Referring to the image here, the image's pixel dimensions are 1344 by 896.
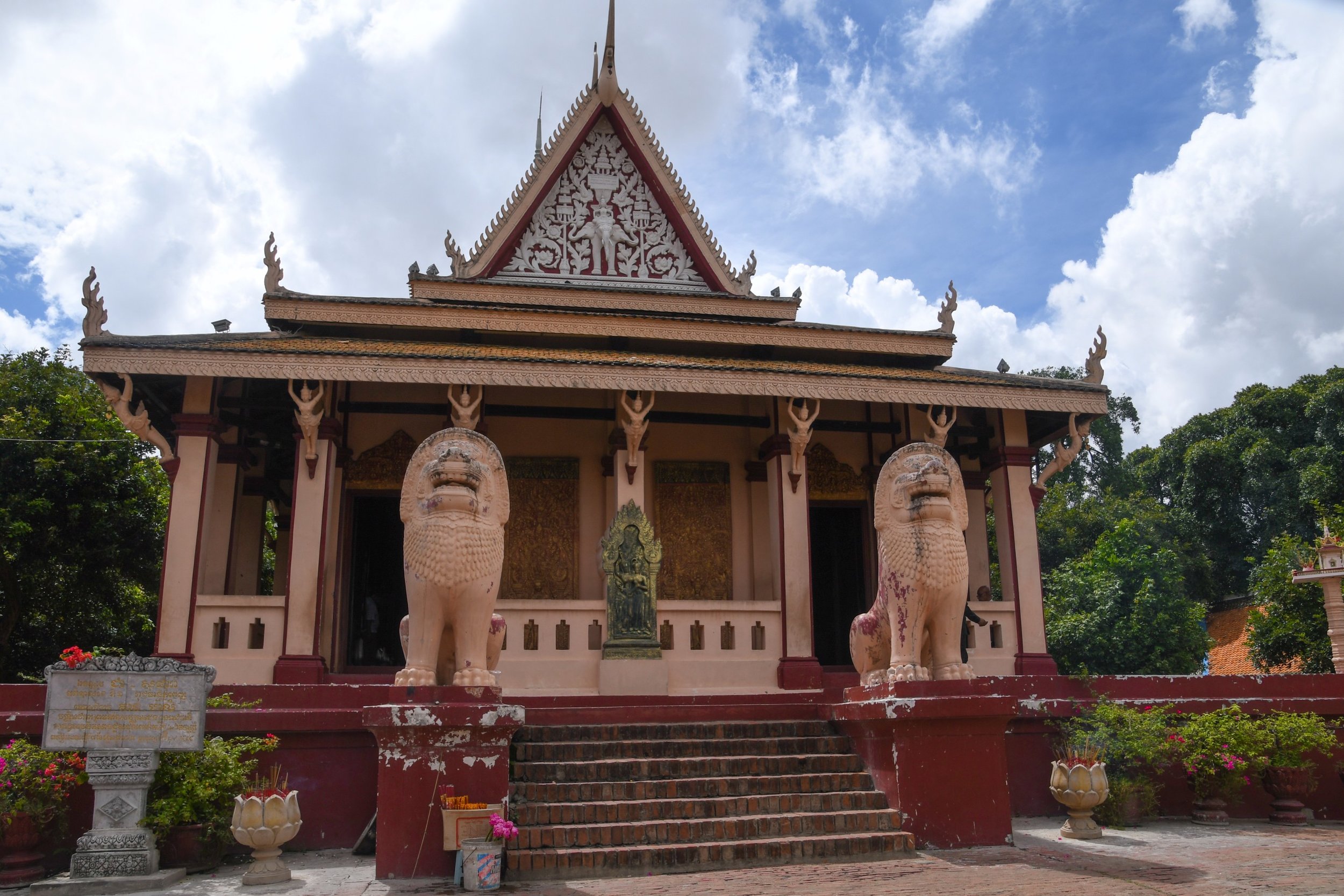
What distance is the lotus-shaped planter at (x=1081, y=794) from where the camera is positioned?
20.9 ft

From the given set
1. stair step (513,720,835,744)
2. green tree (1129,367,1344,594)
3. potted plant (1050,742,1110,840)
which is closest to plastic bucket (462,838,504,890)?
stair step (513,720,835,744)

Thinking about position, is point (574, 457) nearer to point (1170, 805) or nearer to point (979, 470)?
point (979, 470)

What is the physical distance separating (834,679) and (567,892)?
5453mm

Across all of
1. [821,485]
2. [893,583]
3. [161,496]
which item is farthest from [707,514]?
[161,496]

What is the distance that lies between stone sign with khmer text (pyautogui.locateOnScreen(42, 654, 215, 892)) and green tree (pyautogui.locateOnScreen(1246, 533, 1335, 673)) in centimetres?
1498

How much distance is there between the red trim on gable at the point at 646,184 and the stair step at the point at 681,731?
6903mm

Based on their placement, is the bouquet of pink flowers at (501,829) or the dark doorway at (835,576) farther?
the dark doorway at (835,576)

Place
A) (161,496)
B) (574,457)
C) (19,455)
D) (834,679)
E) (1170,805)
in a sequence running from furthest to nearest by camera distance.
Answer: (161,496) < (19,455) < (574,457) < (834,679) < (1170,805)

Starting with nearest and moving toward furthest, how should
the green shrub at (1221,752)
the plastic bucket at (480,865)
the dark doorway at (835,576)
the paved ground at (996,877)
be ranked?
the paved ground at (996,877) → the plastic bucket at (480,865) → the green shrub at (1221,752) → the dark doorway at (835,576)

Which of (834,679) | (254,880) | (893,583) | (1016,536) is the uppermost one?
(1016,536)

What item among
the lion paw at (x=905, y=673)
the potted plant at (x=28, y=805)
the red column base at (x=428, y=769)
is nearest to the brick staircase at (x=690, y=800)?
the red column base at (x=428, y=769)

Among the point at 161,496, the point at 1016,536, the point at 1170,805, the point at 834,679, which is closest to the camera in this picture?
the point at 1170,805

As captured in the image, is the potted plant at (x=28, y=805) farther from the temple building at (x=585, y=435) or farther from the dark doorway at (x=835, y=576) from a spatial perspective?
the dark doorway at (x=835, y=576)

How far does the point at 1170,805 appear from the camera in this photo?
A: 741 cm
